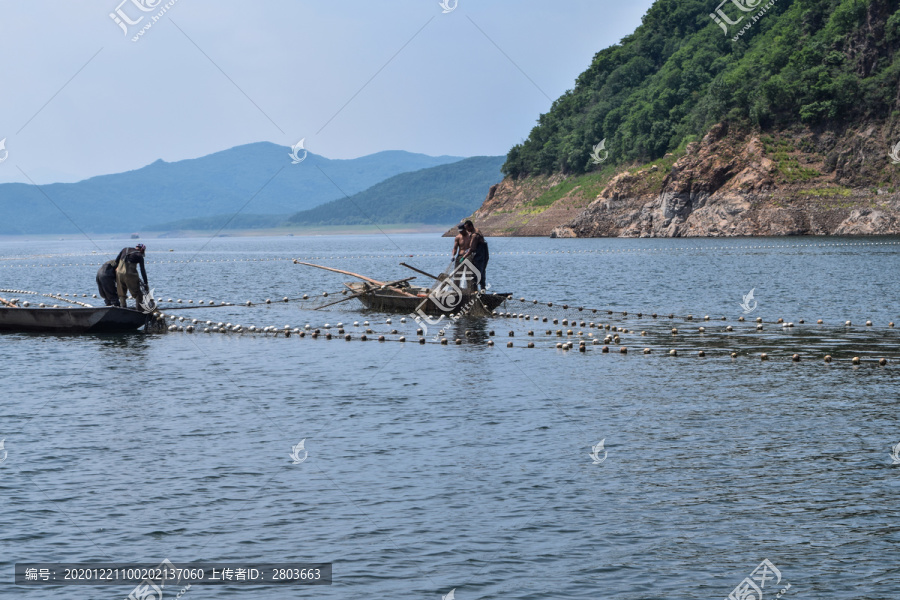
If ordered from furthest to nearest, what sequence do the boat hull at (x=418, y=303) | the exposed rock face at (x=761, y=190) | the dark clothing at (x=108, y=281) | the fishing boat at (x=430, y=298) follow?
the exposed rock face at (x=761, y=190) < the boat hull at (x=418, y=303) < the fishing boat at (x=430, y=298) < the dark clothing at (x=108, y=281)

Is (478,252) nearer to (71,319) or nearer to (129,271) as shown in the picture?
(129,271)

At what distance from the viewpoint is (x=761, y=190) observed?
133875 mm

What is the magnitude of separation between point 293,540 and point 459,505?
2.98m

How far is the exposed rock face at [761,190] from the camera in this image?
12644 centimetres

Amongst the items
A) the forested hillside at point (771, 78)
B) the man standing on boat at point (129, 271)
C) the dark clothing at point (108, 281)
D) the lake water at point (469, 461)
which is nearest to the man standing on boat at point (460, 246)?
the lake water at point (469, 461)

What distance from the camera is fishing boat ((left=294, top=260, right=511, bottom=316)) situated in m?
42.3

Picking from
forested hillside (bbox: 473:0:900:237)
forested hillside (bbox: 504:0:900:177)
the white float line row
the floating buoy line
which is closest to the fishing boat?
the floating buoy line

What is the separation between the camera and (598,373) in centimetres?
2928

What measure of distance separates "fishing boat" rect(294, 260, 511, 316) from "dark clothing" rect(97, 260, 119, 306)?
336 inches

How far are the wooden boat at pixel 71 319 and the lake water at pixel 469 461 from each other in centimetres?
69

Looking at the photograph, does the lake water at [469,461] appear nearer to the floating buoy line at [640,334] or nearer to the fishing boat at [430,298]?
the floating buoy line at [640,334]

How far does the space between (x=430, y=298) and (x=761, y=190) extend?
334 feet

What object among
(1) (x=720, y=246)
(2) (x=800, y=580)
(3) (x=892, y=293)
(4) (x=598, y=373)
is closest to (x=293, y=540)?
(2) (x=800, y=580)

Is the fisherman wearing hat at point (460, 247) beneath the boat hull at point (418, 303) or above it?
above
